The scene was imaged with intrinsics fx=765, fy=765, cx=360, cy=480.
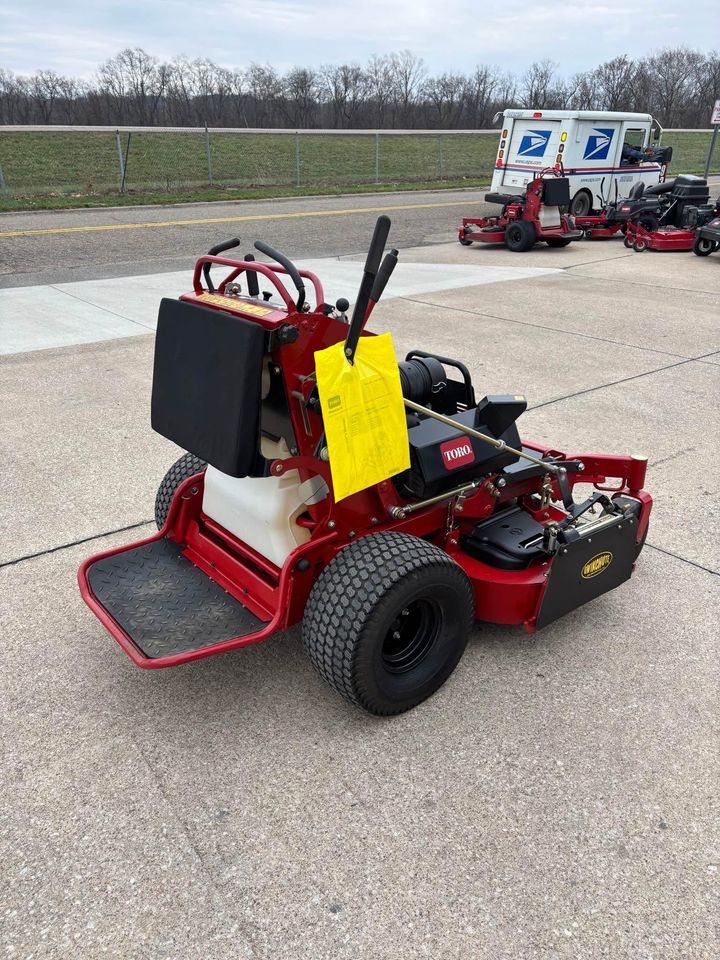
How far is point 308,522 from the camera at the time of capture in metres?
2.64

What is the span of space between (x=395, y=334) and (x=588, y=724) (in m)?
4.97

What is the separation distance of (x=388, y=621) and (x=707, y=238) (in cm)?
1148

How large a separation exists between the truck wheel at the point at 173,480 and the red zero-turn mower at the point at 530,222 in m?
10.5

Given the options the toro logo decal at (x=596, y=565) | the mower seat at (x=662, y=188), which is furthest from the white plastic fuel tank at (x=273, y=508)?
the mower seat at (x=662, y=188)

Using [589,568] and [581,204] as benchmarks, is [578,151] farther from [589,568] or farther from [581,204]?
[589,568]

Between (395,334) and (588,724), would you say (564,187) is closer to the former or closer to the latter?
(395,334)

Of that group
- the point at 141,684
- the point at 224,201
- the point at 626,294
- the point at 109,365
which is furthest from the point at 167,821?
the point at 224,201

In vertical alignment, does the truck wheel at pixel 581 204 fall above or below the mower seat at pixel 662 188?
below

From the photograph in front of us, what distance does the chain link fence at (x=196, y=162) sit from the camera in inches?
704

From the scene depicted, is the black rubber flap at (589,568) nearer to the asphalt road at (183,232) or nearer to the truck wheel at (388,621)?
the truck wheel at (388,621)

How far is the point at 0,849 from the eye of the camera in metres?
2.10

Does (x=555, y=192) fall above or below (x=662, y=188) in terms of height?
below

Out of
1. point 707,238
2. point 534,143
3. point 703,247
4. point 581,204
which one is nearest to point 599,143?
point 581,204

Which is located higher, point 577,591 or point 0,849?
point 577,591
